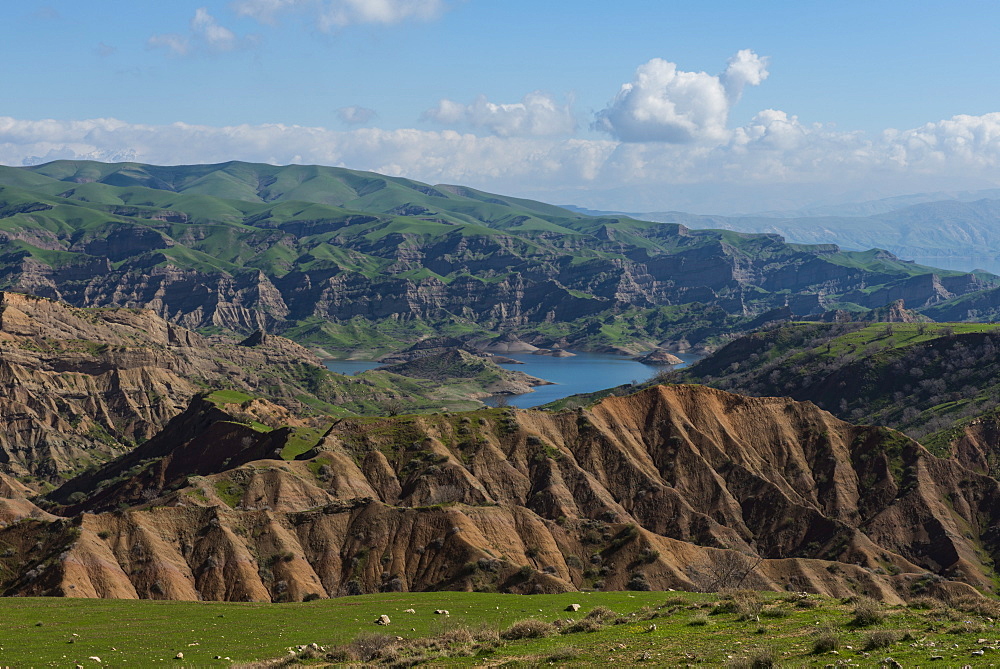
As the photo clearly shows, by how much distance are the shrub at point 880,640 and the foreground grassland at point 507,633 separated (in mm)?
42

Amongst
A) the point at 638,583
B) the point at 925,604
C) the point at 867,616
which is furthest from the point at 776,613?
the point at 638,583

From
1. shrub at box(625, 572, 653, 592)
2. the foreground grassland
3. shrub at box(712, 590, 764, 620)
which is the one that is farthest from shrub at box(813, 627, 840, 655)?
shrub at box(625, 572, 653, 592)

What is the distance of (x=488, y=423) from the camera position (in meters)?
146

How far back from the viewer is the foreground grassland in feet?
123

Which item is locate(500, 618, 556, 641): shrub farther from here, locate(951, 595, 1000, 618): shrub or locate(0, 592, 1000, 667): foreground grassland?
locate(951, 595, 1000, 618): shrub

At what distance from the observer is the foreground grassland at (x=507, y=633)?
37.5m

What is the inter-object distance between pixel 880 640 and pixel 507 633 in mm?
19464

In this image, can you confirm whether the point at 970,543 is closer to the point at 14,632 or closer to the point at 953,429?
the point at 953,429

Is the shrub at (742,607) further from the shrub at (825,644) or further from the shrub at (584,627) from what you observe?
the shrub at (825,644)

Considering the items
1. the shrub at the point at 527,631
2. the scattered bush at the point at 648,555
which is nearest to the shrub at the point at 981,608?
the shrub at the point at 527,631

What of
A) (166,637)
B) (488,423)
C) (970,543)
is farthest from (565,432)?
(166,637)

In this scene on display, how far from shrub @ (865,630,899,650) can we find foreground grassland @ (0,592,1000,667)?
4 cm

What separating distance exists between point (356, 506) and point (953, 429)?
12687cm

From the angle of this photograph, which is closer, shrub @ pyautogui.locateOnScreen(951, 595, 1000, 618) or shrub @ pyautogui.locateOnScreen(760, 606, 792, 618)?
shrub @ pyautogui.locateOnScreen(951, 595, 1000, 618)
